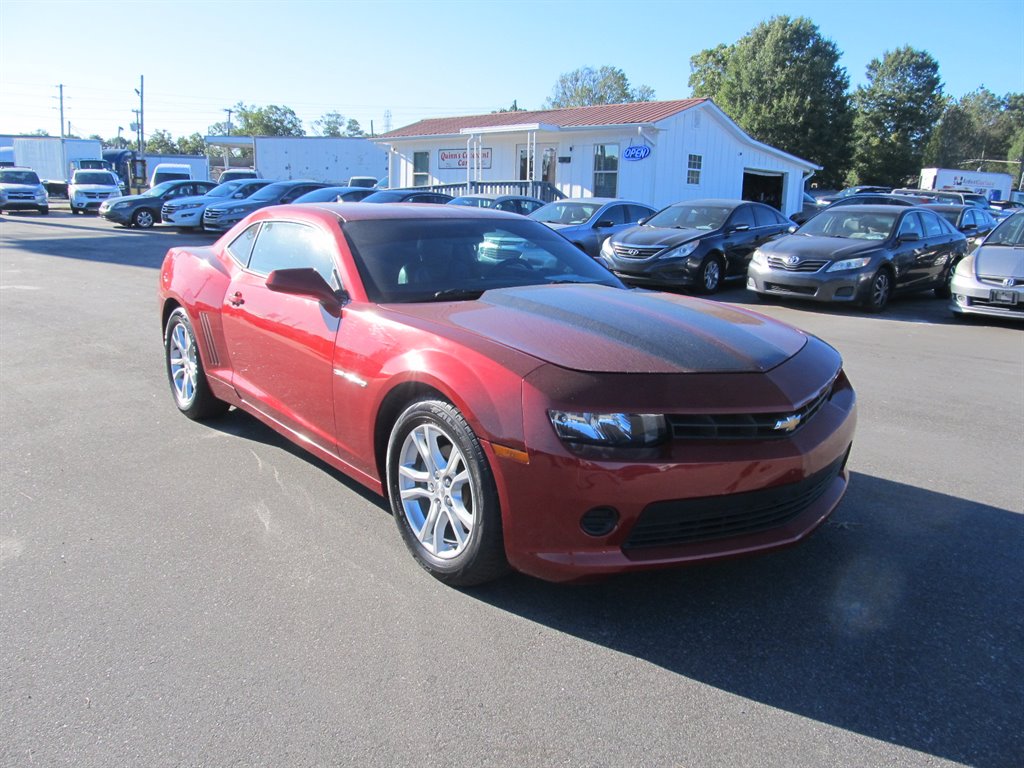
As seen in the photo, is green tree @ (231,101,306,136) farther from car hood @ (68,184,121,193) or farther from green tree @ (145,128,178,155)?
car hood @ (68,184,121,193)

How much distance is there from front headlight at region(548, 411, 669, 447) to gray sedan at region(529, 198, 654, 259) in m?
11.7

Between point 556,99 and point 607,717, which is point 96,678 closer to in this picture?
point 607,717

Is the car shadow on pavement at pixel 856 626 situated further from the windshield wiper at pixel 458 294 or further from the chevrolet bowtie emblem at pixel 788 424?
the windshield wiper at pixel 458 294

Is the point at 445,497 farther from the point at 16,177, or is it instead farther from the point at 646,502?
the point at 16,177

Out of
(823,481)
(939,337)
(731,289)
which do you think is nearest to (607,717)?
(823,481)

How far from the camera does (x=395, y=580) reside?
3.22 metres

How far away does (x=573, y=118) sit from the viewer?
26578mm

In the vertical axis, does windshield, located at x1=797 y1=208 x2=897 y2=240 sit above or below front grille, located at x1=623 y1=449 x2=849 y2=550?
above

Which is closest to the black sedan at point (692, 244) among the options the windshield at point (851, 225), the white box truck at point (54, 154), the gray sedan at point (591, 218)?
the gray sedan at point (591, 218)

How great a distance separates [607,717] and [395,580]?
3.75ft

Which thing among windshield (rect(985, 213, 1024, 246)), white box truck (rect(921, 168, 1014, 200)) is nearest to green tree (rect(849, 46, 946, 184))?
white box truck (rect(921, 168, 1014, 200))

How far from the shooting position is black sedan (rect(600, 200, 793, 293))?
1231 cm

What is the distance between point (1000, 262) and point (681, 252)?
4275 millimetres

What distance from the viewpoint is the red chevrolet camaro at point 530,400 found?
2.70 meters
